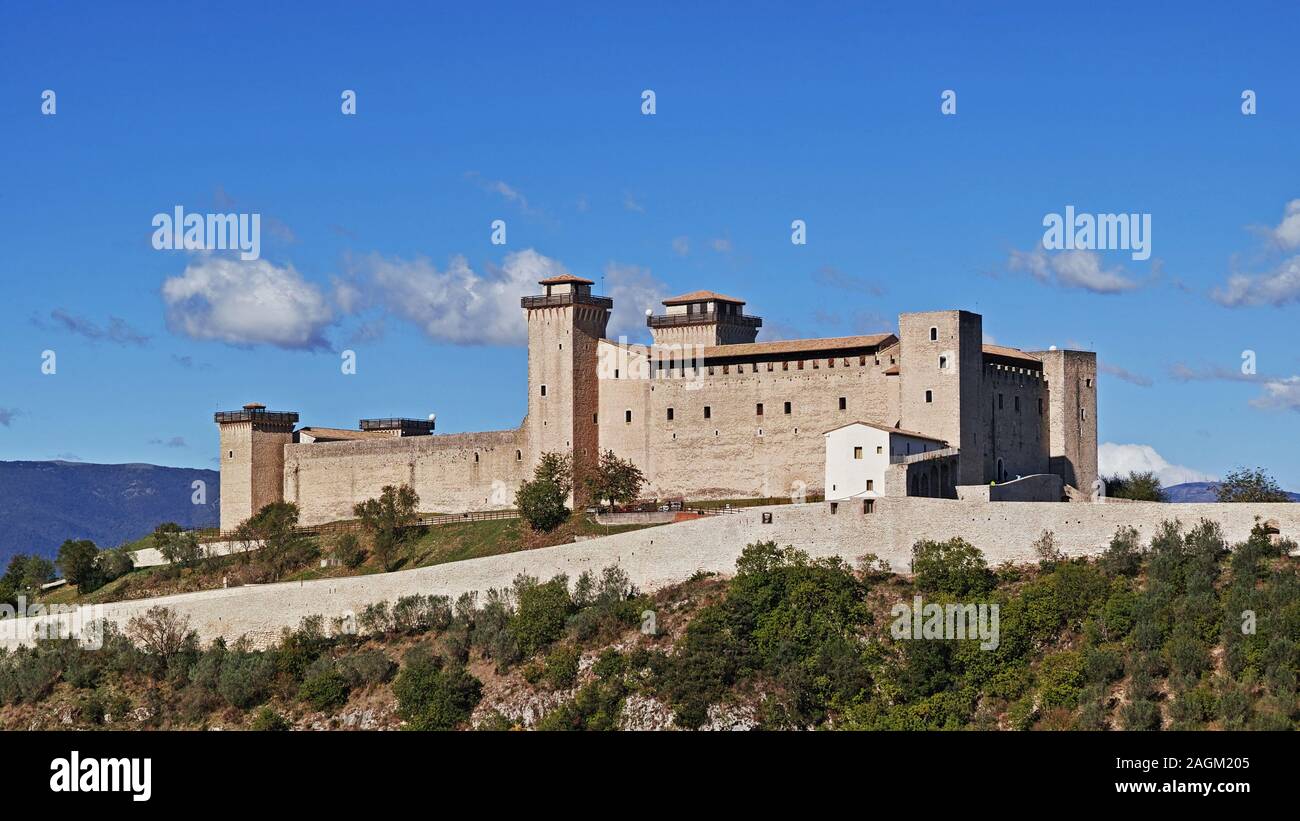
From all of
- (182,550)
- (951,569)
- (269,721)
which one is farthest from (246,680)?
(182,550)

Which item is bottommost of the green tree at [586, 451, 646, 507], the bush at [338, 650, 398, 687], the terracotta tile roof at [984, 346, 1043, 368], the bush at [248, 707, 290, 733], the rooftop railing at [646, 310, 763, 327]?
the bush at [248, 707, 290, 733]

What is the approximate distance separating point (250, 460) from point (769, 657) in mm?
29658

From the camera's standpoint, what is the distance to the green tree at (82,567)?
5994 centimetres

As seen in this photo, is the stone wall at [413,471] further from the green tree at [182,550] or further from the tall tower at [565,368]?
the green tree at [182,550]

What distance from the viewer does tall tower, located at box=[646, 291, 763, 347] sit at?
6047 cm

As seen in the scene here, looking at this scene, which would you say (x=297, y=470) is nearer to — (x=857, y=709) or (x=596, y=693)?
(x=596, y=693)

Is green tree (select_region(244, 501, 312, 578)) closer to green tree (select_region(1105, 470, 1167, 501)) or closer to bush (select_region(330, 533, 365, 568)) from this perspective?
bush (select_region(330, 533, 365, 568))

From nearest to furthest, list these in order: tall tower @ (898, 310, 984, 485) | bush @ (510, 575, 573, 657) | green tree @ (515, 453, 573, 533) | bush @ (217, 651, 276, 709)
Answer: bush @ (510, 575, 573, 657) → bush @ (217, 651, 276, 709) → tall tower @ (898, 310, 984, 485) → green tree @ (515, 453, 573, 533)

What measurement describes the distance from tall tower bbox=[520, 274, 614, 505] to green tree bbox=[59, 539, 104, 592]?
616 inches

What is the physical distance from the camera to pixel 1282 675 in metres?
32.8

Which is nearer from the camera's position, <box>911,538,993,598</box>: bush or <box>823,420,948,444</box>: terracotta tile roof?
<box>911,538,993,598</box>: bush

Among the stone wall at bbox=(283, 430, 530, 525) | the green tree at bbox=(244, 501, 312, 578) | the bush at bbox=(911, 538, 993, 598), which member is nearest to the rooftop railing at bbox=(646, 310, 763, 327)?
the stone wall at bbox=(283, 430, 530, 525)

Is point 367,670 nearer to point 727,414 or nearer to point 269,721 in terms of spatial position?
point 269,721
